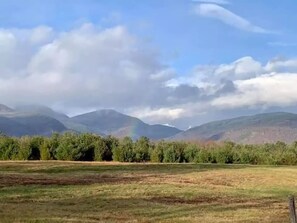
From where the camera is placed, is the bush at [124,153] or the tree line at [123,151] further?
the bush at [124,153]

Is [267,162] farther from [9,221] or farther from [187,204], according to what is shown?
[9,221]

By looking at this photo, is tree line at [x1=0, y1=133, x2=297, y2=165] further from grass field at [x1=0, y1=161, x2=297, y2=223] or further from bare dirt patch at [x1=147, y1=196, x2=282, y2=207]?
bare dirt patch at [x1=147, y1=196, x2=282, y2=207]

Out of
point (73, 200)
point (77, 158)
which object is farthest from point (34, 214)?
point (77, 158)

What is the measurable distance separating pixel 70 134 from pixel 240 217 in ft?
342

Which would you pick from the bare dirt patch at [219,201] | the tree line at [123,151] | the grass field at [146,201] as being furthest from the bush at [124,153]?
the bare dirt patch at [219,201]

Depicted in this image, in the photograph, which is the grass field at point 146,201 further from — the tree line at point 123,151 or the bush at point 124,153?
the bush at point 124,153

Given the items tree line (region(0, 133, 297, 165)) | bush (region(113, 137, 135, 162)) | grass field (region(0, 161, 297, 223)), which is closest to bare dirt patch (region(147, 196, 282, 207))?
grass field (region(0, 161, 297, 223))

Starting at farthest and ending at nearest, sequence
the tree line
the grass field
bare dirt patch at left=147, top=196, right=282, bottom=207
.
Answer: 1. the tree line
2. bare dirt patch at left=147, top=196, right=282, bottom=207
3. the grass field

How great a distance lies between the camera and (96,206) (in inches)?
1347

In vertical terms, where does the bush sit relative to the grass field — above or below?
→ above

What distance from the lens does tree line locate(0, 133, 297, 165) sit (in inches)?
4739

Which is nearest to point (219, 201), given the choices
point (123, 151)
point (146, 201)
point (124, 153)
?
point (146, 201)

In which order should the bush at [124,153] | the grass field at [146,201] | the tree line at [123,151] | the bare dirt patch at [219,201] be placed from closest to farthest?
the grass field at [146,201]
the bare dirt patch at [219,201]
the tree line at [123,151]
the bush at [124,153]

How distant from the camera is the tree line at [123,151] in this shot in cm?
12038
